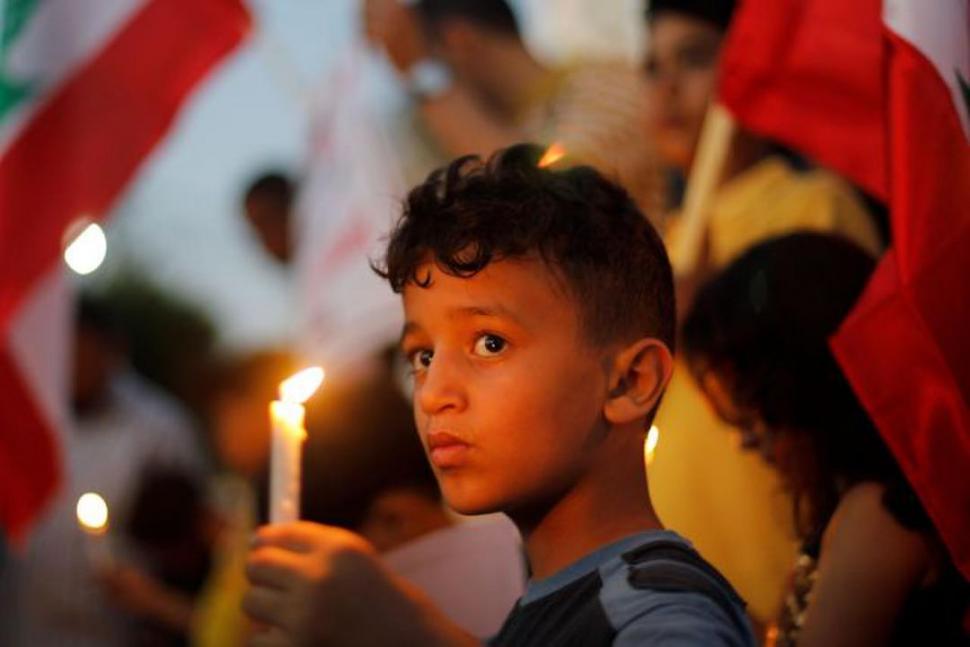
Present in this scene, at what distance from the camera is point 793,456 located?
2805 millimetres

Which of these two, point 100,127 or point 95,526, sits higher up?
point 100,127

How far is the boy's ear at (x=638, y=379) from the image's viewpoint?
1.99m

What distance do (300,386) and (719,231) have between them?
2.18 meters

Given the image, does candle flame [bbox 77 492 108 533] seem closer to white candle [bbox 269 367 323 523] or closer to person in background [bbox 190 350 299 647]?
person in background [bbox 190 350 299 647]

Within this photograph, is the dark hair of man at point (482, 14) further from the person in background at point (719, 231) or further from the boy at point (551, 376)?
the boy at point (551, 376)

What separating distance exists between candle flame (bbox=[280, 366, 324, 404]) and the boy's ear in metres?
0.31

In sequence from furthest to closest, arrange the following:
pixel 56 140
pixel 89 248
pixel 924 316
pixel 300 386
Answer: pixel 56 140
pixel 89 248
pixel 924 316
pixel 300 386

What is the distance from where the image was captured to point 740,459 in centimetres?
336

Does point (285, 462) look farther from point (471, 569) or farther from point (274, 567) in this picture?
point (471, 569)

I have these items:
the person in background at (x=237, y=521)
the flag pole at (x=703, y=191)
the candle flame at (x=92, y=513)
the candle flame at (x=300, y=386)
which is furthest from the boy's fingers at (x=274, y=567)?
the candle flame at (x=92, y=513)

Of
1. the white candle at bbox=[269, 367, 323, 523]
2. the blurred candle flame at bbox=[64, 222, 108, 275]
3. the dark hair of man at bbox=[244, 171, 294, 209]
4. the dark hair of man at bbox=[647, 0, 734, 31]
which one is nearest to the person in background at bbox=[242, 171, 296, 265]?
the dark hair of man at bbox=[244, 171, 294, 209]

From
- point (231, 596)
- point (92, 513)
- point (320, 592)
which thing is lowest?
point (231, 596)

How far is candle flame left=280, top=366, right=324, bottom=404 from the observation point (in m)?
1.79

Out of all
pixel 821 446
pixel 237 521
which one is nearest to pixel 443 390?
pixel 821 446
